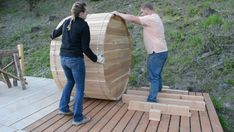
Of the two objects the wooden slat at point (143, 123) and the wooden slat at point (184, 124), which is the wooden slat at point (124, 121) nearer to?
the wooden slat at point (143, 123)

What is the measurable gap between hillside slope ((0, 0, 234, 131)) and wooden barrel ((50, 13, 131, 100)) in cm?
147

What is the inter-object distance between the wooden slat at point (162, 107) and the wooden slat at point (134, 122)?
0.12 m

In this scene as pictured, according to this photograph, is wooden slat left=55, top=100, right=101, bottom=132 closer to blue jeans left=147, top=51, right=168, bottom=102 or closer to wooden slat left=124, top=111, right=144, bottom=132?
wooden slat left=124, top=111, right=144, bottom=132

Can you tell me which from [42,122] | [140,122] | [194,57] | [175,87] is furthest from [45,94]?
[194,57]

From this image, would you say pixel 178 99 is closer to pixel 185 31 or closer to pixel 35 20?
pixel 185 31

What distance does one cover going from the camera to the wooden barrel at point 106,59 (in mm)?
4039

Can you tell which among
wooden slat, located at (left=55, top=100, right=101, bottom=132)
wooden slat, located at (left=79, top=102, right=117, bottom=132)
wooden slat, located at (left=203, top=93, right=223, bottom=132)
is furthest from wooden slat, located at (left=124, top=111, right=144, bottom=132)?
wooden slat, located at (left=203, top=93, right=223, bottom=132)

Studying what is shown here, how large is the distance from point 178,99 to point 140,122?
1.04 m

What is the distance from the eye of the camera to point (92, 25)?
13.8 ft

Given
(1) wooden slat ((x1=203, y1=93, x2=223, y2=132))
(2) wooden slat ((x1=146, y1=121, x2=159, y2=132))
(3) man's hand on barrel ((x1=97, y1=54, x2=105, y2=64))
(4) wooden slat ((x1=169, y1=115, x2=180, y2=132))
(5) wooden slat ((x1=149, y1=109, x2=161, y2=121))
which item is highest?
(3) man's hand on barrel ((x1=97, y1=54, x2=105, y2=64))

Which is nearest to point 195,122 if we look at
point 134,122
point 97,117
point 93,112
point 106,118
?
point 134,122

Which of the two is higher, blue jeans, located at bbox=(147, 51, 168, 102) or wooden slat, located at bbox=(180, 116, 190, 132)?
blue jeans, located at bbox=(147, 51, 168, 102)

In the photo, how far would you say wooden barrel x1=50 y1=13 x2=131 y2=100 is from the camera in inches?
159

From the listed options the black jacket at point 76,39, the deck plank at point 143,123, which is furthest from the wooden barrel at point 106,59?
the deck plank at point 143,123
